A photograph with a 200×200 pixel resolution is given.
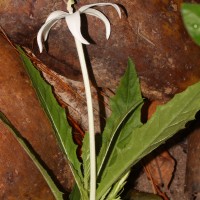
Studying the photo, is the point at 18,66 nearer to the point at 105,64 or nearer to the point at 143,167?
the point at 105,64

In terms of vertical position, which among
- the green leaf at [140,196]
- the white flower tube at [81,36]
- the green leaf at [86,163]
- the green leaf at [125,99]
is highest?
the white flower tube at [81,36]

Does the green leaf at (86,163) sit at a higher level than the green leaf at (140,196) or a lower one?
higher

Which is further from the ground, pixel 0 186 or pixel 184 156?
pixel 0 186

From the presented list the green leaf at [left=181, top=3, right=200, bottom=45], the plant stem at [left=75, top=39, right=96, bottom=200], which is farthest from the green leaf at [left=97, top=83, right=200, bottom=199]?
the green leaf at [left=181, top=3, right=200, bottom=45]

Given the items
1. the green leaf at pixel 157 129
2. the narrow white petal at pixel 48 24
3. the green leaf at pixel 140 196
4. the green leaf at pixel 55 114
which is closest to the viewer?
the green leaf at pixel 157 129

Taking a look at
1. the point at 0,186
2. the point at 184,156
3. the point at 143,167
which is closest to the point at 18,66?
the point at 0,186

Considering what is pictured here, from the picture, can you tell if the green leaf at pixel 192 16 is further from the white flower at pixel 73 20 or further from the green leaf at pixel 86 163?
the green leaf at pixel 86 163

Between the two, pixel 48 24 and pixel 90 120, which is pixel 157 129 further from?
pixel 48 24

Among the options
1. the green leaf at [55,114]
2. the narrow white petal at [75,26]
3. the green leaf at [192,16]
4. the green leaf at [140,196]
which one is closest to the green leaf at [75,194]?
the green leaf at [55,114]
